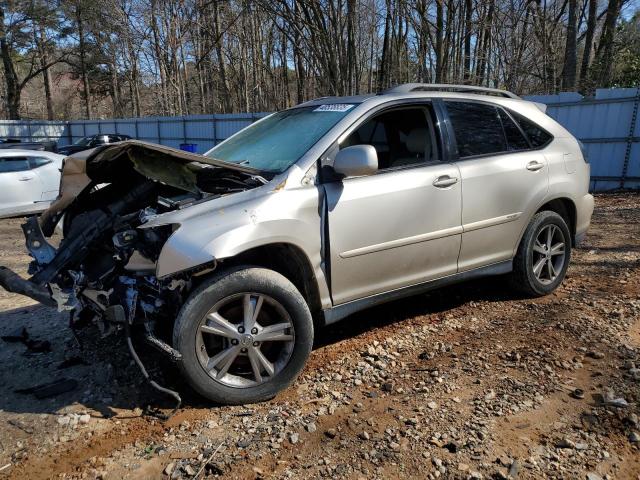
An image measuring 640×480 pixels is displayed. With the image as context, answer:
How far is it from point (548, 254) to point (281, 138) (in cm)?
264

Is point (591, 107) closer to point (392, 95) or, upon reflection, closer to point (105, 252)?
point (392, 95)

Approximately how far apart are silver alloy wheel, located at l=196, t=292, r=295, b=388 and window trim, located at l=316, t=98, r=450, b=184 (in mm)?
897

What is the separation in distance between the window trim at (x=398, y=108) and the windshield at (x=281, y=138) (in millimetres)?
128

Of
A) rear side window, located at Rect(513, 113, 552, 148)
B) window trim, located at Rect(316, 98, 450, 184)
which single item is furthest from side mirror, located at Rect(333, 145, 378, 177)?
rear side window, located at Rect(513, 113, 552, 148)

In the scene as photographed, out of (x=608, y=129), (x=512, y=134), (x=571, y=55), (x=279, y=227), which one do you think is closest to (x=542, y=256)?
(x=512, y=134)

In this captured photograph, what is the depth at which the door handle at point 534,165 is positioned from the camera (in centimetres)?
420

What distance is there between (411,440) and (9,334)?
11.3 feet

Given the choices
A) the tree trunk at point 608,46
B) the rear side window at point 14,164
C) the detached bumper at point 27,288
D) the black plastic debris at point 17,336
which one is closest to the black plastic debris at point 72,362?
the black plastic debris at point 17,336

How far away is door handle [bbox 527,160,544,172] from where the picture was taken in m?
4.20

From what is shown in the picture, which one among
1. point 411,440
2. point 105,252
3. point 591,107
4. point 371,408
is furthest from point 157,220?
point 591,107

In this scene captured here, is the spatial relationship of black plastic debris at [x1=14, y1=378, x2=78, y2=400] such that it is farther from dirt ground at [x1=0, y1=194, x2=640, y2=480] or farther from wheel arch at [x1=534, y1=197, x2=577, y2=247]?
wheel arch at [x1=534, y1=197, x2=577, y2=247]

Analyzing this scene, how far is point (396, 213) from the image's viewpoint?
135 inches

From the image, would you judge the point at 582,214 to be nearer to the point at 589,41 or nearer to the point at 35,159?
the point at 35,159

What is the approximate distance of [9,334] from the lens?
4.12 m
